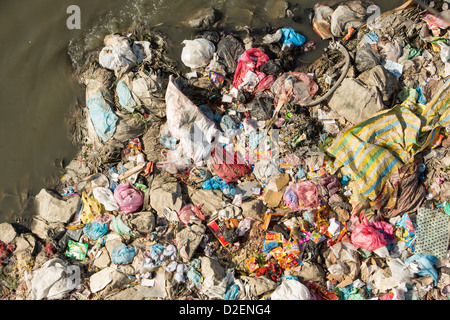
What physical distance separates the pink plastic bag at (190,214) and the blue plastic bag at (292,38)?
2.63 metres

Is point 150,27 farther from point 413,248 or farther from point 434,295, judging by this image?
point 434,295

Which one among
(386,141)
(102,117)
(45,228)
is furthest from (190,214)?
(386,141)

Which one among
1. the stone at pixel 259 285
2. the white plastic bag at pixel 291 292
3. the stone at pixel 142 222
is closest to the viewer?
the white plastic bag at pixel 291 292

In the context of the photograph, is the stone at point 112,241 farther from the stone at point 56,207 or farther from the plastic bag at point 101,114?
the plastic bag at point 101,114

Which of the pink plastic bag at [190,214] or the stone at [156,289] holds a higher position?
the pink plastic bag at [190,214]

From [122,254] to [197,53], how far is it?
2.82 meters

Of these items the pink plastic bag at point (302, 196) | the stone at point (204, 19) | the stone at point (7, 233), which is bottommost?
the pink plastic bag at point (302, 196)

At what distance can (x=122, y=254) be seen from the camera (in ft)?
13.4

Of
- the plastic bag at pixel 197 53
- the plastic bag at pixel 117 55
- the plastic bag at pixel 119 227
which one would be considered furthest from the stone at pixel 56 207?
the plastic bag at pixel 197 53

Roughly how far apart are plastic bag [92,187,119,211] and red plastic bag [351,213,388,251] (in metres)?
3.03

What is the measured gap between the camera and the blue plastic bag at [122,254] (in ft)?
13.4

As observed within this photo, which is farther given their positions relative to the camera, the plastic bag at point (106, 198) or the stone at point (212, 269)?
the plastic bag at point (106, 198)

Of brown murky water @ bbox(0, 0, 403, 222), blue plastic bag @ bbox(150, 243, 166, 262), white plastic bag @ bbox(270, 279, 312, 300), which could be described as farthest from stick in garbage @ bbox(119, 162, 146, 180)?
white plastic bag @ bbox(270, 279, 312, 300)

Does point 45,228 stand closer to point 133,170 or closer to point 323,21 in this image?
point 133,170
